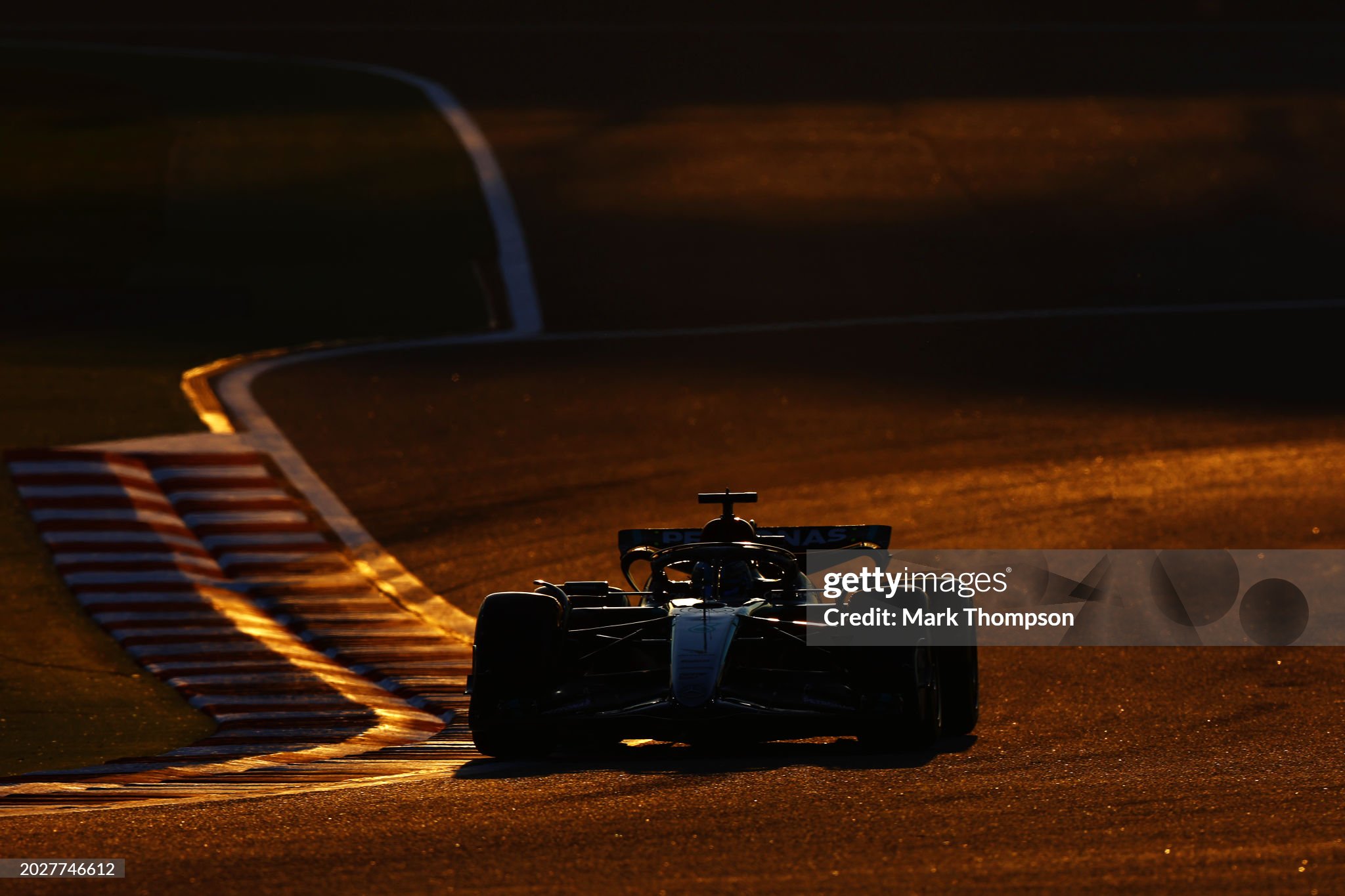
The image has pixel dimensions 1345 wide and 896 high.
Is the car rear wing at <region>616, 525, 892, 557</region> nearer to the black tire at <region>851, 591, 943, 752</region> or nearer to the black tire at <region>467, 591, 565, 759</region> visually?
the black tire at <region>467, 591, 565, 759</region>

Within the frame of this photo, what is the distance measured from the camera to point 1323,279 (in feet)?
98.6

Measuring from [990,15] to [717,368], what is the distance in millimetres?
26249

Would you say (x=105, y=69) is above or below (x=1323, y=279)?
above

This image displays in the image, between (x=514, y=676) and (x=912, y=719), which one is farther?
(x=514, y=676)

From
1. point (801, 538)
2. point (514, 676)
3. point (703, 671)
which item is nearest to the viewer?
point (703, 671)

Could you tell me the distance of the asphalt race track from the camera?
7.69 meters

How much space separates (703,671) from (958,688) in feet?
6.50

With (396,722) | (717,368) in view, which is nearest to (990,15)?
(717,368)

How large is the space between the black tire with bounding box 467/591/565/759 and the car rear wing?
1422 millimetres

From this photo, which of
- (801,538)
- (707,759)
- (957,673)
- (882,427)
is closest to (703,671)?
(707,759)

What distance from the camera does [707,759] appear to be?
1024 cm

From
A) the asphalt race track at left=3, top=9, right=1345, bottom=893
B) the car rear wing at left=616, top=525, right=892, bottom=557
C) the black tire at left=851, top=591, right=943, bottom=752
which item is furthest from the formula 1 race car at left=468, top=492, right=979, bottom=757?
the car rear wing at left=616, top=525, right=892, bottom=557

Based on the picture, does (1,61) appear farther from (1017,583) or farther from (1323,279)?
(1017,583)

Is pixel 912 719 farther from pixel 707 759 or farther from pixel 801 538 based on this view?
pixel 801 538
